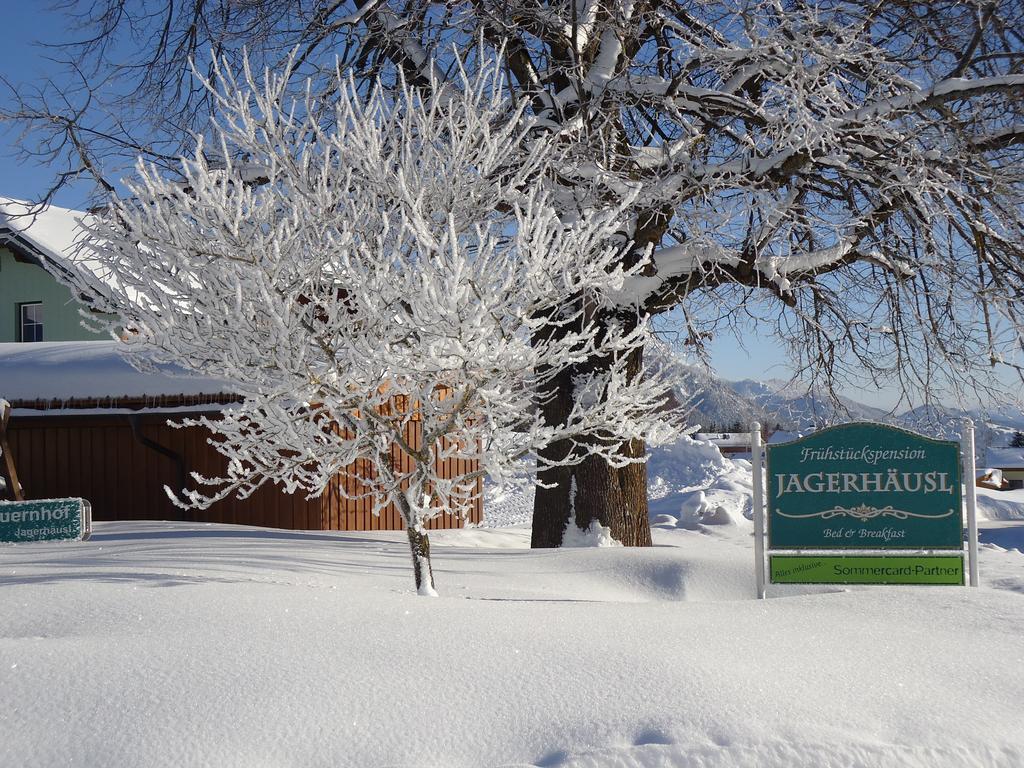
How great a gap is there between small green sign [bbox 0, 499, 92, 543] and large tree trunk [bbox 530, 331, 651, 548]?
4.54 m

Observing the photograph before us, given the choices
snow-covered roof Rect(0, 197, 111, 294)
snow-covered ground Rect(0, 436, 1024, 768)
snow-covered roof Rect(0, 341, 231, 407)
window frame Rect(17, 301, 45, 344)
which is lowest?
snow-covered ground Rect(0, 436, 1024, 768)

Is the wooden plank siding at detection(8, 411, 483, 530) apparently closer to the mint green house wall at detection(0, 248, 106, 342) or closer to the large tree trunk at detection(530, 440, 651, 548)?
the large tree trunk at detection(530, 440, 651, 548)

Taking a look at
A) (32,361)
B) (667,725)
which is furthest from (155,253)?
(32,361)

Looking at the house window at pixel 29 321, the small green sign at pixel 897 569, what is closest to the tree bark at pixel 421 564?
the small green sign at pixel 897 569

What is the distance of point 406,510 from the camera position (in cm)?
652

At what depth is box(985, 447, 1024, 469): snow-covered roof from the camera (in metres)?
39.1

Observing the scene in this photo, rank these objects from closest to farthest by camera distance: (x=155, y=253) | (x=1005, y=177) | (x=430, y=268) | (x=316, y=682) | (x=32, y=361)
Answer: (x=316, y=682) → (x=430, y=268) → (x=155, y=253) → (x=1005, y=177) → (x=32, y=361)

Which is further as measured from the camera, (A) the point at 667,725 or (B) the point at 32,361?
(B) the point at 32,361

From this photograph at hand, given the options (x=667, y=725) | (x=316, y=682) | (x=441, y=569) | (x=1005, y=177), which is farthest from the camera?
(x=1005, y=177)

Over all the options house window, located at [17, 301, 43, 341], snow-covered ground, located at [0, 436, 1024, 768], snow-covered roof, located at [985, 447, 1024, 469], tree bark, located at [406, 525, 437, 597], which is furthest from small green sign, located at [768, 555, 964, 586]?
snow-covered roof, located at [985, 447, 1024, 469]

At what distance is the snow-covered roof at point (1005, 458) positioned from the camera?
39.1 meters

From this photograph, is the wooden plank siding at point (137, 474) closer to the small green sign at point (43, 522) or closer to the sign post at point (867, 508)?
the small green sign at point (43, 522)

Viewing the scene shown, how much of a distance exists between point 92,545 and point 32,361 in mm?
6984

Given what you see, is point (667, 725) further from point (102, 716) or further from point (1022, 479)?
point (1022, 479)
